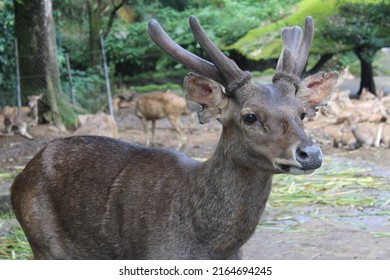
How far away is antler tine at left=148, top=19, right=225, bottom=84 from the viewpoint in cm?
319

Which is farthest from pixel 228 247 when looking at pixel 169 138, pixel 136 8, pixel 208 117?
pixel 136 8

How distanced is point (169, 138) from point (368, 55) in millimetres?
4938

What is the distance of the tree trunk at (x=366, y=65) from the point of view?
45.1 feet

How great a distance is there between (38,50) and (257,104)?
8752 millimetres

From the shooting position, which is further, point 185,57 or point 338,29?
point 338,29

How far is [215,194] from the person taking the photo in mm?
3111

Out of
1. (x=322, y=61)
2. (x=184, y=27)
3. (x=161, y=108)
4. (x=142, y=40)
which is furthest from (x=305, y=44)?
(x=142, y=40)

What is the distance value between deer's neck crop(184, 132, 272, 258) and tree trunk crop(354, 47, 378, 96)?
1120 centimetres

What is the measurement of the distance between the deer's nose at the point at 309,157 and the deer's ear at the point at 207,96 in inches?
20.2

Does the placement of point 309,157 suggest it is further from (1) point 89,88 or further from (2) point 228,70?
(1) point 89,88

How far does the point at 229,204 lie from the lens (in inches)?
121

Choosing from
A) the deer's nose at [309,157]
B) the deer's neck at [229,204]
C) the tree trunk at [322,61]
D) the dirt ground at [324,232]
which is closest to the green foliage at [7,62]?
the dirt ground at [324,232]

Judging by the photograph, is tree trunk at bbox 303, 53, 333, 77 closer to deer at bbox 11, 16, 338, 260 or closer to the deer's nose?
deer at bbox 11, 16, 338, 260

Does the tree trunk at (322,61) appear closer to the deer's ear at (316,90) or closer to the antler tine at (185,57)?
the deer's ear at (316,90)
